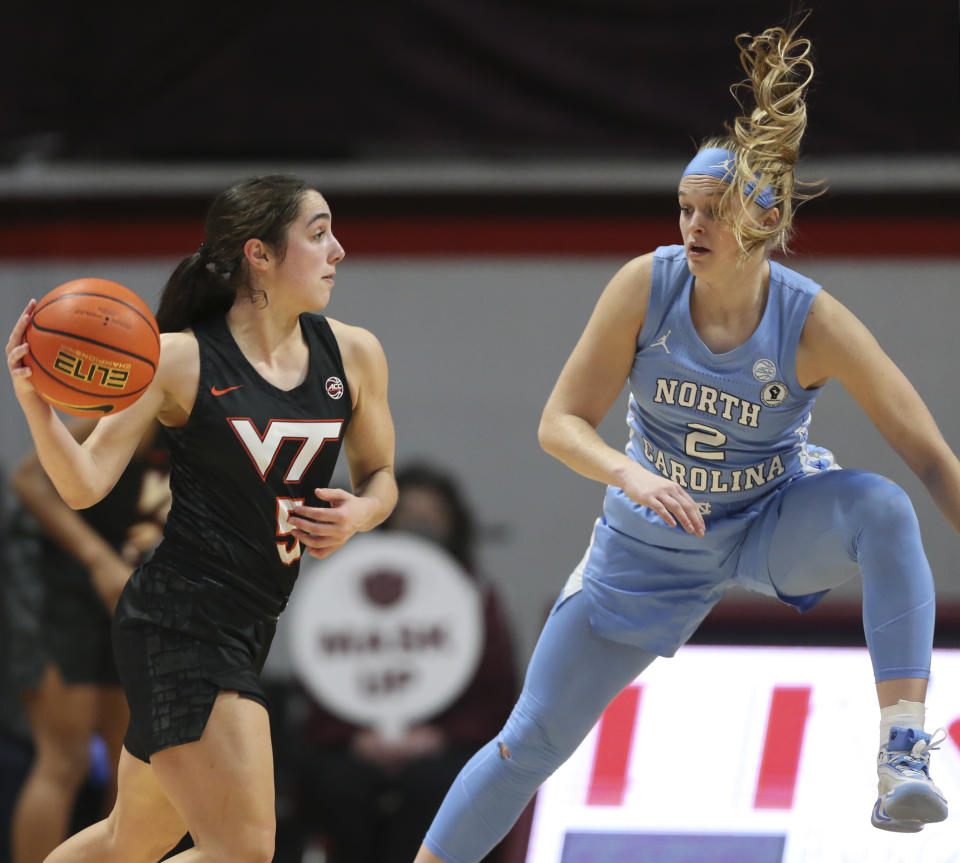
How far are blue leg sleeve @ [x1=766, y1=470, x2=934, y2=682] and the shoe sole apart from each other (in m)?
0.23

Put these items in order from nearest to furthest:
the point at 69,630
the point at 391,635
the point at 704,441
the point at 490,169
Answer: the point at 704,441 → the point at 69,630 → the point at 391,635 → the point at 490,169

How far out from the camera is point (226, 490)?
288 cm

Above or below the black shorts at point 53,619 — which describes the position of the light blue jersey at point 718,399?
above

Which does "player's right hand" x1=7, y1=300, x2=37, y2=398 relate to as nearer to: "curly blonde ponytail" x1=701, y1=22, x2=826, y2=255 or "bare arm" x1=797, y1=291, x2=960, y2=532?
"curly blonde ponytail" x1=701, y1=22, x2=826, y2=255

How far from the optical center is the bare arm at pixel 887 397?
290cm

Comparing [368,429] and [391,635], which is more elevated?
[391,635]

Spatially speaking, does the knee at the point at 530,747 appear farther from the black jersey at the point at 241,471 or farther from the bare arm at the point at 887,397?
the bare arm at the point at 887,397

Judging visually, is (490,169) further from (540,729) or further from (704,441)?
(540,729)

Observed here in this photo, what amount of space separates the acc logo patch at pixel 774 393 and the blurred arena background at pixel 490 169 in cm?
257

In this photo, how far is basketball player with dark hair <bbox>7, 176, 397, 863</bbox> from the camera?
108 inches

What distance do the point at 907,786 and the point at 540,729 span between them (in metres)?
0.79

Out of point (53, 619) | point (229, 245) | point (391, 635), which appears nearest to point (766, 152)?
point (229, 245)

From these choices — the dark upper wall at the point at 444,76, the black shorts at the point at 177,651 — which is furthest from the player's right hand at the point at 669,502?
the dark upper wall at the point at 444,76

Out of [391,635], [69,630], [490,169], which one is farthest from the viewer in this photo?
[490,169]
